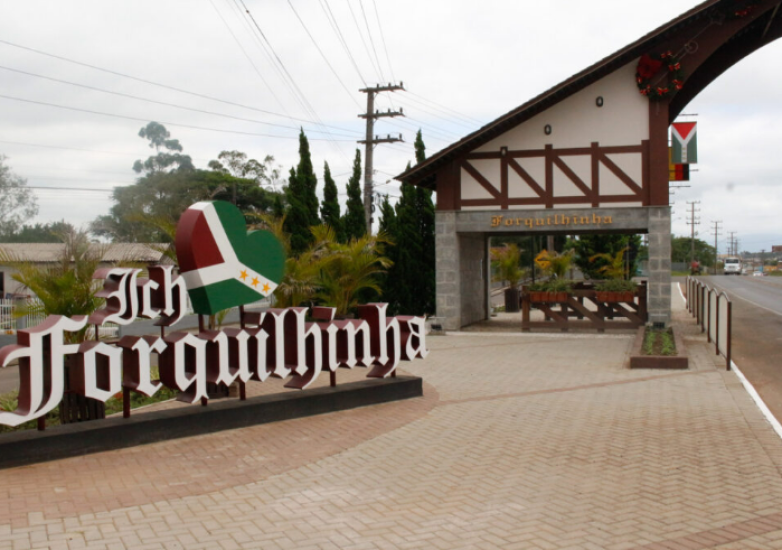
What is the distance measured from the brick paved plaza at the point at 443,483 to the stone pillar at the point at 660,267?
7969mm

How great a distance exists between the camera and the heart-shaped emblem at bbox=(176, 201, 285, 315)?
8.67m

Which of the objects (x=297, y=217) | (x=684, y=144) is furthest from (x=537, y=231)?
(x=297, y=217)

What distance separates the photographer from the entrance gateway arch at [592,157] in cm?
1802

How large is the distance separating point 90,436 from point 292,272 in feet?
19.8

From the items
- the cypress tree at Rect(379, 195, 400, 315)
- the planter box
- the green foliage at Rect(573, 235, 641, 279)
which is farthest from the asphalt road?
the cypress tree at Rect(379, 195, 400, 315)

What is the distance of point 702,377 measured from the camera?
12.1 meters

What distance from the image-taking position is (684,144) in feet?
65.3

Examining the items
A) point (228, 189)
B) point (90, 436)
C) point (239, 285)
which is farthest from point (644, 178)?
point (228, 189)

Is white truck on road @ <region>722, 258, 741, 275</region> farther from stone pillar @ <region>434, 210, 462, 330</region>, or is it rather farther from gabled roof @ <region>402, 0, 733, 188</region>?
stone pillar @ <region>434, 210, 462, 330</region>

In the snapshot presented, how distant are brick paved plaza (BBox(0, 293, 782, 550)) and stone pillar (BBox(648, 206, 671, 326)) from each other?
26.1ft

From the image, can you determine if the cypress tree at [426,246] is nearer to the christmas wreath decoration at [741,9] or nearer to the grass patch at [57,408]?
the christmas wreath decoration at [741,9]

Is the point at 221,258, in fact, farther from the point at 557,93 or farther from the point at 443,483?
the point at 557,93

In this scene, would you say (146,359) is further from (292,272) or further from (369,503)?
(292,272)

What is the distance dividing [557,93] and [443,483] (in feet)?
45.8
